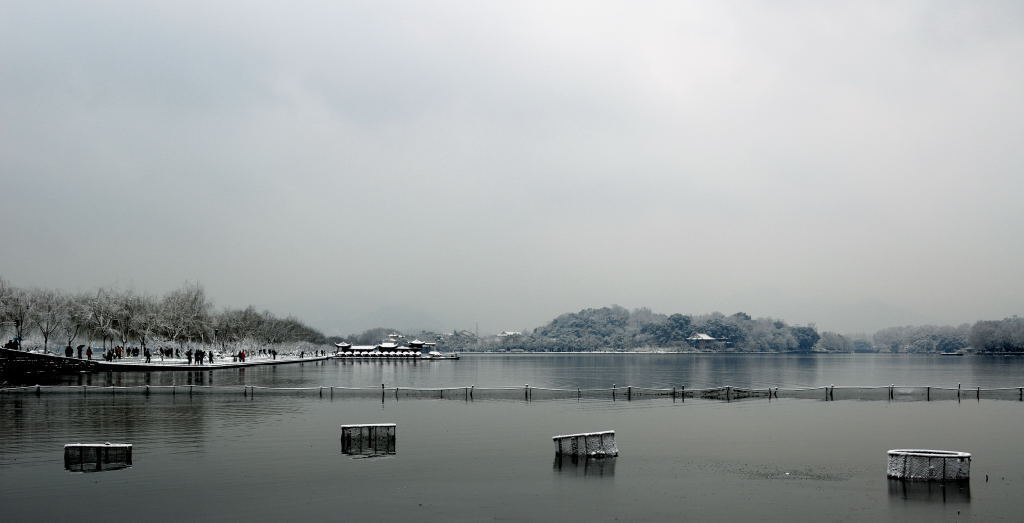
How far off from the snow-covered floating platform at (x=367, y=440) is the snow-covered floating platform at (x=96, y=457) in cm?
668

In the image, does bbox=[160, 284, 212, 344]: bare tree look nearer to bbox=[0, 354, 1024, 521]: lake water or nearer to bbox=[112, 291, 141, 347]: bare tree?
bbox=[112, 291, 141, 347]: bare tree

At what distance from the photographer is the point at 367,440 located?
2770cm

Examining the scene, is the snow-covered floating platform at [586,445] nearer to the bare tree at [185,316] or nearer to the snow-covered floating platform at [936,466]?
the snow-covered floating platform at [936,466]

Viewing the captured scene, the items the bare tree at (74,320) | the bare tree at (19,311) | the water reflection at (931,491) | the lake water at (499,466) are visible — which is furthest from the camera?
the bare tree at (74,320)

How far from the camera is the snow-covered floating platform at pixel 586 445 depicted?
26.2 meters

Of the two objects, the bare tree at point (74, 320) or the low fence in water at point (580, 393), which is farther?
the bare tree at point (74, 320)

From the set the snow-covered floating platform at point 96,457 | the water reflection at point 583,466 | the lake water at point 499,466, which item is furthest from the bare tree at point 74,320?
the water reflection at point 583,466

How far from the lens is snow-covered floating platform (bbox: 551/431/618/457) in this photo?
26.2 m

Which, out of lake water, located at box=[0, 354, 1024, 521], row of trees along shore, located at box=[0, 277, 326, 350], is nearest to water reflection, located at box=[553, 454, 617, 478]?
lake water, located at box=[0, 354, 1024, 521]

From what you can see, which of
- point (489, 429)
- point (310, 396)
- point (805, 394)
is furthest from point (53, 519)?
→ point (805, 394)

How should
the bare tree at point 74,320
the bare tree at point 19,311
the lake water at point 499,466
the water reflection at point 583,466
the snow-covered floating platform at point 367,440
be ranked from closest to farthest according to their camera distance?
the lake water at point 499,466 < the water reflection at point 583,466 < the snow-covered floating platform at point 367,440 < the bare tree at point 19,311 < the bare tree at point 74,320

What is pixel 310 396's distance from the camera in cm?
5238

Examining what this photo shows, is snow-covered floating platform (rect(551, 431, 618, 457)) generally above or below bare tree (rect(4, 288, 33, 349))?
below

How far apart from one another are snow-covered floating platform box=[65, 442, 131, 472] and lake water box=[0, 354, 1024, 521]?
708 millimetres
